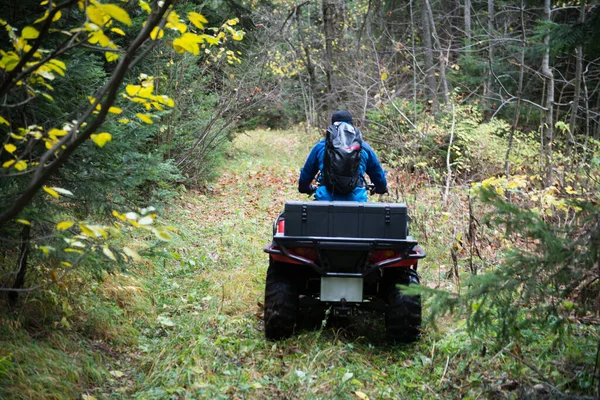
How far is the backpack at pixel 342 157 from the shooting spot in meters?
5.12

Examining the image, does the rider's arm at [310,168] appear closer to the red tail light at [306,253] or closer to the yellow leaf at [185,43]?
the red tail light at [306,253]

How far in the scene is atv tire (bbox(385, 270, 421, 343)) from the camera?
15.3 ft

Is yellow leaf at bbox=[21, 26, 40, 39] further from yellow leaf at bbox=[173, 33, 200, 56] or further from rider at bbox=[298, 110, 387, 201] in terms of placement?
rider at bbox=[298, 110, 387, 201]

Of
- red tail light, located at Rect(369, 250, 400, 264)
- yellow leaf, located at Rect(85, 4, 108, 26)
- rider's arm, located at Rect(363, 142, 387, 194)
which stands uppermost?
yellow leaf, located at Rect(85, 4, 108, 26)

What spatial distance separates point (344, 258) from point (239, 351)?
1.26 metres

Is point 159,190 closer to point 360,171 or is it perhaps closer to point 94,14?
point 360,171

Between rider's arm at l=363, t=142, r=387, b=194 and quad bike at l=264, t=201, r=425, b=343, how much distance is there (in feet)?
3.83

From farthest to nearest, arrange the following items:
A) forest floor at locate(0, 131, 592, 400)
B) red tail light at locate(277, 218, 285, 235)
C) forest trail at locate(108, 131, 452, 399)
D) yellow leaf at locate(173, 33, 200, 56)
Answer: red tail light at locate(277, 218, 285, 235)
forest trail at locate(108, 131, 452, 399)
forest floor at locate(0, 131, 592, 400)
yellow leaf at locate(173, 33, 200, 56)

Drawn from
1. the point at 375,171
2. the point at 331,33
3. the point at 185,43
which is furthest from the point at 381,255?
the point at 331,33

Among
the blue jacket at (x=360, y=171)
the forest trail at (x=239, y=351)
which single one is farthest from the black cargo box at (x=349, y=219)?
the forest trail at (x=239, y=351)

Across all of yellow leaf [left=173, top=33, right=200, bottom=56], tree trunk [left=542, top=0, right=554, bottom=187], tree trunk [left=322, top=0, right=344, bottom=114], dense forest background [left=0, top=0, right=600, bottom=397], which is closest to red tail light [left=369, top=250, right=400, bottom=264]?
dense forest background [left=0, top=0, right=600, bottom=397]

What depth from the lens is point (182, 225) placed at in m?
9.07

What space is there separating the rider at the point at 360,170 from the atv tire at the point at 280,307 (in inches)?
41.1

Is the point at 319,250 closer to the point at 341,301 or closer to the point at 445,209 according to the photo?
the point at 341,301
